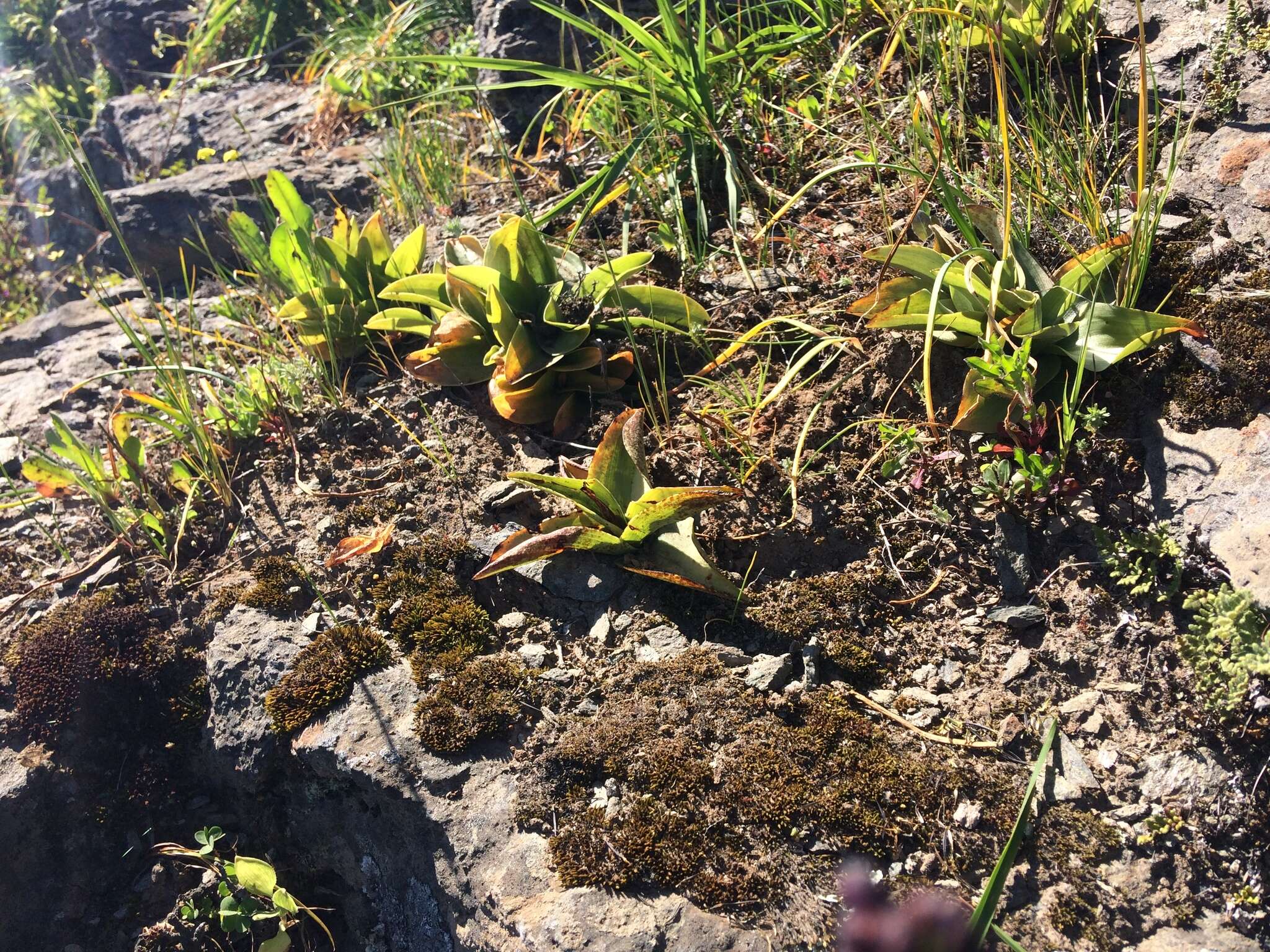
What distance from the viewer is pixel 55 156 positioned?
7.44 metres

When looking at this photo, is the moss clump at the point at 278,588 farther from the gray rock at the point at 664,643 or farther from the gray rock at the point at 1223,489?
the gray rock at the point at 1223,489

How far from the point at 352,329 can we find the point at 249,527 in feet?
2.83

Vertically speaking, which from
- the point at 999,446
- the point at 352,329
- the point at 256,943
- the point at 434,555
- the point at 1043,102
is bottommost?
the point at 256,943

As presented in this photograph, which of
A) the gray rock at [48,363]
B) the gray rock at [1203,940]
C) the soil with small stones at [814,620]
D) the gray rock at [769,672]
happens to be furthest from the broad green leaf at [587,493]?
the gray rock at [48,363]

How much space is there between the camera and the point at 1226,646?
82.7 inches

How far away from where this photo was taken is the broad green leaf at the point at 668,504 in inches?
99.2

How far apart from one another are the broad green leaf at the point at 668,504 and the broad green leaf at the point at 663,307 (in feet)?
2.48

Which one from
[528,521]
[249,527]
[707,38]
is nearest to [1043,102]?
[707,38]

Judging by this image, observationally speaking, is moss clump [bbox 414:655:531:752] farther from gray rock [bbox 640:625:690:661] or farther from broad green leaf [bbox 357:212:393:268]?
broad green leaf [bbox 357:212:393:268]

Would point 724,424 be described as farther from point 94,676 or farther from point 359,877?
point 94,676

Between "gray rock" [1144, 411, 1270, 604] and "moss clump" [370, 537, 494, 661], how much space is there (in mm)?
1899

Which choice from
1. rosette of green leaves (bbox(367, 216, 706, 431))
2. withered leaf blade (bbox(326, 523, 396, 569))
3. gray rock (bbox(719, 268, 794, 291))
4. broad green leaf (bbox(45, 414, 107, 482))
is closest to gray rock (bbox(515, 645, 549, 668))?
withered leaf blade (bbox(326, 523, 396, 569))

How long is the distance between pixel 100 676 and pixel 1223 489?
11.0 ft

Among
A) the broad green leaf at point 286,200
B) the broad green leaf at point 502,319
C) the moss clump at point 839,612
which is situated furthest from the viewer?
the broad green leaf at point 286,200
